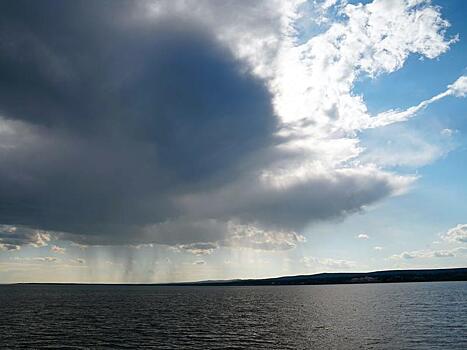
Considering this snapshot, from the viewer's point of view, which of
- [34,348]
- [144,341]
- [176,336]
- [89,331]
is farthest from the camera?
[89,331]

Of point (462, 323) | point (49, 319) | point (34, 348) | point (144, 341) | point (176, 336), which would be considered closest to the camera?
point (34, 348)

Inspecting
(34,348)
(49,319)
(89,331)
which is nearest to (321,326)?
(89,331)

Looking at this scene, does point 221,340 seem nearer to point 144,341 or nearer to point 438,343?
point 144,341

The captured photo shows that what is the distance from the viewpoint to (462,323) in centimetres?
8519

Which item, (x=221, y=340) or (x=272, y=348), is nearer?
(x=272, y=348)

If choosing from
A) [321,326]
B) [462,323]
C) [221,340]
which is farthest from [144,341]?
[462,323]

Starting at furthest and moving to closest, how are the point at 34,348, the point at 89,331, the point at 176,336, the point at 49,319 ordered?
the point at 49,319
the point at 89,331
the point at 176,336
the point at 34,348

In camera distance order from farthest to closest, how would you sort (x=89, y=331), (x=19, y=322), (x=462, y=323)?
1. (x=19, y=322)
2. (x=462, y=323)
3. (x=89, y=331)

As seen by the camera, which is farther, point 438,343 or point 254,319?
point 254,319

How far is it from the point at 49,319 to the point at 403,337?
8067 cm

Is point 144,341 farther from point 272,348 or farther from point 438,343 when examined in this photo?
point 438,343

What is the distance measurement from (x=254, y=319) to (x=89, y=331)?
4231 centimetres

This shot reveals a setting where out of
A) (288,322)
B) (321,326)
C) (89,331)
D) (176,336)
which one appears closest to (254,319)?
(288,322)

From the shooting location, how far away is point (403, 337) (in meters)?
69.0
